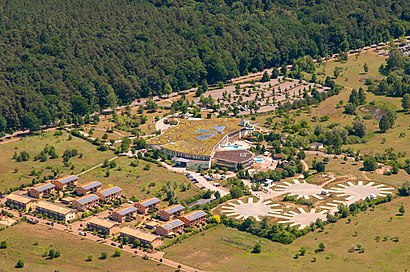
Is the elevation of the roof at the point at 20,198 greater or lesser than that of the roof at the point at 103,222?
greater

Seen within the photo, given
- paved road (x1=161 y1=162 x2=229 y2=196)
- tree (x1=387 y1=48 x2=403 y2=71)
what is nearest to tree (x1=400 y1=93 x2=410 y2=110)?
tree (x1=387 y1=48 x2=403 y2=71)

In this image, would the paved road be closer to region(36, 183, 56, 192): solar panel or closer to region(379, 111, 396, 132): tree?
region(36, 183, 56, 192): solar panel

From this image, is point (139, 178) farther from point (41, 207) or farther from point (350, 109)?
point (350, 109)

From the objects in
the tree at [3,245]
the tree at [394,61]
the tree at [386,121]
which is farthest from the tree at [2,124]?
the tree at [394,61]

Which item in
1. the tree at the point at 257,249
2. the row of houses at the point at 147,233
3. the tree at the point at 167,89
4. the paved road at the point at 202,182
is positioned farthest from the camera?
the tree at the point at 167,89

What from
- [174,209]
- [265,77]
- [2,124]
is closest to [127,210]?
[174,209]

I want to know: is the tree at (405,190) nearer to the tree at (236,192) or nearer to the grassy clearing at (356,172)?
the grassy clearing at (356,172)
